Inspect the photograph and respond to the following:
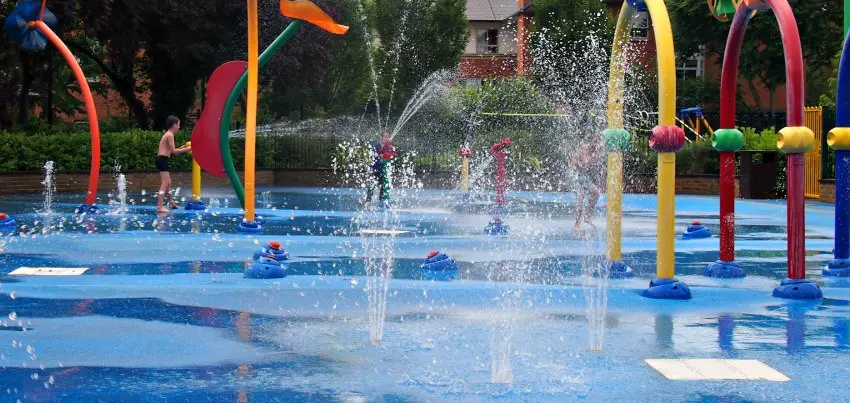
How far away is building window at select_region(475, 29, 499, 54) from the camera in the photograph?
243 ft

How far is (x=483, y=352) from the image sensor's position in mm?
7637

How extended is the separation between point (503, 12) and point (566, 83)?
32115 mm

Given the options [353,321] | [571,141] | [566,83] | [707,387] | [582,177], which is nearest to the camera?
[707,387]

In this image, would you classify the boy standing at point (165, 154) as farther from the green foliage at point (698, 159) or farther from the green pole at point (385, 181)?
the green foliage at point (698, 159)

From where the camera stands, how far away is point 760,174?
28.8 metres

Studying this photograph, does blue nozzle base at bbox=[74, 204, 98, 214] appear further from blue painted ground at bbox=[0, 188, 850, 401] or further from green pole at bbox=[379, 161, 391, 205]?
green pole at bbox=[379, 161, 391, 205]

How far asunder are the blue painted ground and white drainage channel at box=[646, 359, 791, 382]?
14 cm

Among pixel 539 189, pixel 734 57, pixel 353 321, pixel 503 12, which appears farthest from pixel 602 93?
pixel 503 12

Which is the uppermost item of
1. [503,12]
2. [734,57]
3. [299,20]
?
[503,12]

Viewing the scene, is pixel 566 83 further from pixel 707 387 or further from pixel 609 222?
pixel 707 387

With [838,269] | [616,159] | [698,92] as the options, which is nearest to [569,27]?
[698,92]

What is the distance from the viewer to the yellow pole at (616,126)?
11492mm

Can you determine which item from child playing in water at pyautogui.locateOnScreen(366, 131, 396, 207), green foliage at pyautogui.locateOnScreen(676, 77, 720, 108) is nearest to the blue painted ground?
child playing in water at pyautogui.locateOnScreen(366, 131, 396, 207)

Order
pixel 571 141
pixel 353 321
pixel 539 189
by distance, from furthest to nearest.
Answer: pixel 571 141 < pixel 539 189 < pixel 353 321
